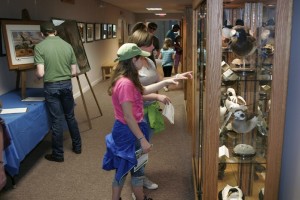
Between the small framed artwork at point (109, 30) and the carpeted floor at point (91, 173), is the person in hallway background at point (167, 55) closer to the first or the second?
the small framed artwork at point (109, 30)

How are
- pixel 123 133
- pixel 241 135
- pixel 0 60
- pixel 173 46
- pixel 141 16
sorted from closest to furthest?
1. pixel 241 135
2. pixel 123 133
3. pixel 0 60
4. pixel 173 46
5. pixel 141 16

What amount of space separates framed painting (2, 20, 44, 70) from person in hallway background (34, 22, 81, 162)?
37cm

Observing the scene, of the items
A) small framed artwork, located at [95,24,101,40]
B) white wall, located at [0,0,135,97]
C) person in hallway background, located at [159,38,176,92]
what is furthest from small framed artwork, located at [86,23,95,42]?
person in hallway background, located at [159,38,176,92]

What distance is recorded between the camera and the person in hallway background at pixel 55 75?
3.32 metres

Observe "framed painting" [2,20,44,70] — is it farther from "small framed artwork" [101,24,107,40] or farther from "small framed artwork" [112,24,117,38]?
"small framed artwork" [112,24,117,38]

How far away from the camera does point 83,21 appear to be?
730cm

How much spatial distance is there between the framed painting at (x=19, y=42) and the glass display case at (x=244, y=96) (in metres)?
2.56

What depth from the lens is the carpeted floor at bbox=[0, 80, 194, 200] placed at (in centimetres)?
283

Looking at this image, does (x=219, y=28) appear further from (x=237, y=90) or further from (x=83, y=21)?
(x=83, y=21)

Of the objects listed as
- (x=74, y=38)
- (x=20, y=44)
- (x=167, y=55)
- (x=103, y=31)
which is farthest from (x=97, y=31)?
(x=20, y=44)

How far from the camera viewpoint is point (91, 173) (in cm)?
323

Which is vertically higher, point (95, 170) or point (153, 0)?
point (153, 0)

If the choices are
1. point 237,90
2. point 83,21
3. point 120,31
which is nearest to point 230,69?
point 237,90

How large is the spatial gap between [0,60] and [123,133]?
2.45 m
